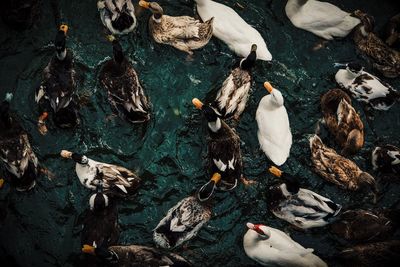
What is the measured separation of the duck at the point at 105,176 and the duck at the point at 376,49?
3.40 m

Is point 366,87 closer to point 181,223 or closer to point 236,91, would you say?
point 236,91

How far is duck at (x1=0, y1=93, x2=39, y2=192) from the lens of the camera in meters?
6.27

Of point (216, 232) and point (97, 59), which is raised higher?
point (97, 59)

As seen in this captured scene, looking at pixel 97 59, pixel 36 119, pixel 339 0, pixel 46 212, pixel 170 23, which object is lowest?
pixel 46 212

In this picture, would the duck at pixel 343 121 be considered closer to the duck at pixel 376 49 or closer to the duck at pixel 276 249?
the duck at pixel 376 49

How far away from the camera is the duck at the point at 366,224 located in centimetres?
648

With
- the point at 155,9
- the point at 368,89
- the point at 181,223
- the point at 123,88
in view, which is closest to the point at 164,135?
the point at 123,88

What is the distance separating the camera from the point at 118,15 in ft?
22.5

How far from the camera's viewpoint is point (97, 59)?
23.5 feet

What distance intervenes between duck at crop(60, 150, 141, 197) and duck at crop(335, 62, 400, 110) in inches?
113

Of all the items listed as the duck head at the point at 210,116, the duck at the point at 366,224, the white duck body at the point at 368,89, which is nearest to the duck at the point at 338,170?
the duck at the point at 366,224

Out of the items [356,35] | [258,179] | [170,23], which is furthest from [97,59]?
[356,35]

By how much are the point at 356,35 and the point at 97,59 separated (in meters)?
3.33

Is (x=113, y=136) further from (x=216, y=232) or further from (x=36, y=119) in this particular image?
(x=216, y=232)
